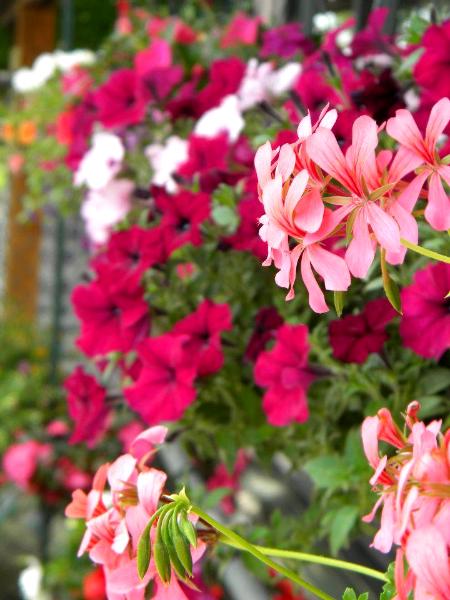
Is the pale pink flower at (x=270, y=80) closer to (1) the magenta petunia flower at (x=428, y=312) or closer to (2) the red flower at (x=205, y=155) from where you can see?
(2) the red flower at (x=205, y=155)

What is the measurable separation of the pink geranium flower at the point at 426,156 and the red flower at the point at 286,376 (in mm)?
344

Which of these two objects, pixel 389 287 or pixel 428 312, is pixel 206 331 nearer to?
pixel 428 312

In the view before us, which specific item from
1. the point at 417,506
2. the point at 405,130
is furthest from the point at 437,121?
the point at 417,506

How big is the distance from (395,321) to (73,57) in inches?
57.5

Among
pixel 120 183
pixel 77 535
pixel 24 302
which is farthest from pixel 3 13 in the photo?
pixel 120 183

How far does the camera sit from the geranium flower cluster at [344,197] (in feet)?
1.07

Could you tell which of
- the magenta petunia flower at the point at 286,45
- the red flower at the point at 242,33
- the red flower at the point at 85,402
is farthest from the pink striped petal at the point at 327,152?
the red flower at the point at 242,33

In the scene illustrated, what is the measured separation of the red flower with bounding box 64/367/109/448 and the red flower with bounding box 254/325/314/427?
209 millimetres

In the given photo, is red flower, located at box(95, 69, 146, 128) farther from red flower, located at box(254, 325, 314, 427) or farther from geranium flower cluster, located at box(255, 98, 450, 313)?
geranium flower cluster, located at box(255, 98, 450, 313)

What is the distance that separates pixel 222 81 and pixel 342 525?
0.58 metres

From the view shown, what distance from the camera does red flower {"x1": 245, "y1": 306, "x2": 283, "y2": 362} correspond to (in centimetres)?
78

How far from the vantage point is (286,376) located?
697 millimetres

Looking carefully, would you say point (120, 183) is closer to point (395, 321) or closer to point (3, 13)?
point (395, 321)

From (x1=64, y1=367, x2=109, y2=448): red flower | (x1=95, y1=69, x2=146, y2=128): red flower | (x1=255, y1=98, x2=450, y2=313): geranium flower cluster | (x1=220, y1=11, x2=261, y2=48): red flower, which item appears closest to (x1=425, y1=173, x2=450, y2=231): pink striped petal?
(x1=255, y1=98, x2=450, y2=313): geranium flower cluster
